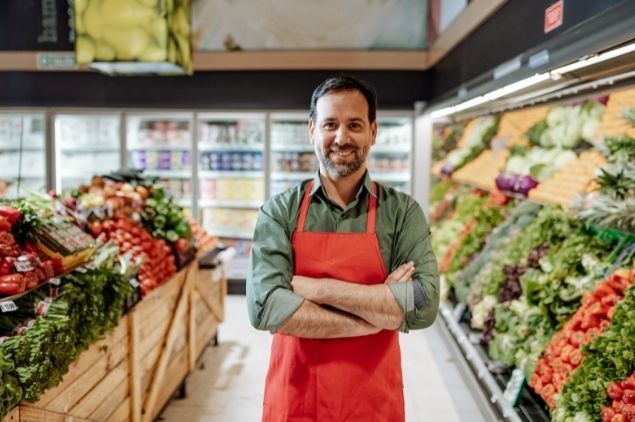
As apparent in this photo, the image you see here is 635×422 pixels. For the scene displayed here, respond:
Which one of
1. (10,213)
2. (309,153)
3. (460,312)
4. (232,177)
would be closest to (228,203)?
(232,177)

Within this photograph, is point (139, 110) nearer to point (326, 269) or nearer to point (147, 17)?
point (147, 17)

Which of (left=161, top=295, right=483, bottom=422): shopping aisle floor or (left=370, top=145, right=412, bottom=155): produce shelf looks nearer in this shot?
(left=161, top=295, right=483, bottom=422): shopping aisle floor

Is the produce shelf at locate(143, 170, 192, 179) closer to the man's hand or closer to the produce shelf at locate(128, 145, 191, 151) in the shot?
the produce shelf at locate(128, 145, 191, 151)

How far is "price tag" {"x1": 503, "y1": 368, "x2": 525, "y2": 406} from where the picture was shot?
2.93 m

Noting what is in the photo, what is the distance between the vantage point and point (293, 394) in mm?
1916

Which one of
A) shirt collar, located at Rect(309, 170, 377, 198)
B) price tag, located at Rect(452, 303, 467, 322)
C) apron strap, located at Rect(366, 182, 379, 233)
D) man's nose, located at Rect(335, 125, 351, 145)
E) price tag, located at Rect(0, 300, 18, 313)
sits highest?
man's nose, located at Rect(335, 125, 351, 145)

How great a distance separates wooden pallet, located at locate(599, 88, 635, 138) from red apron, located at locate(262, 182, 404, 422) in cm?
219

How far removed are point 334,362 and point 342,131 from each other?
29.6 inches

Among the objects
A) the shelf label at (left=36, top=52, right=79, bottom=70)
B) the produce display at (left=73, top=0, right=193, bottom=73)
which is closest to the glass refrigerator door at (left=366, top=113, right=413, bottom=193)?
the produce display at (left=73, top=0, right=193, bottom=73)

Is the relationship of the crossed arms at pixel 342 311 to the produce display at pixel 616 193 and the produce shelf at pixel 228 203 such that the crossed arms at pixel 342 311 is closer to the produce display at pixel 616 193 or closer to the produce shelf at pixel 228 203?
the produce display at pixel 616 193

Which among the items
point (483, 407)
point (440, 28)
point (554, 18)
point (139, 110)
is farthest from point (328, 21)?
point (483, 407)

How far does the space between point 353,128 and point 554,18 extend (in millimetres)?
1733

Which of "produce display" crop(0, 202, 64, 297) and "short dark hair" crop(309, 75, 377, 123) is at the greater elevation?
"short dark hair" crop(309, 75, 377, 123)

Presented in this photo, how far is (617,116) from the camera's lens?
→ 3.59 metres
